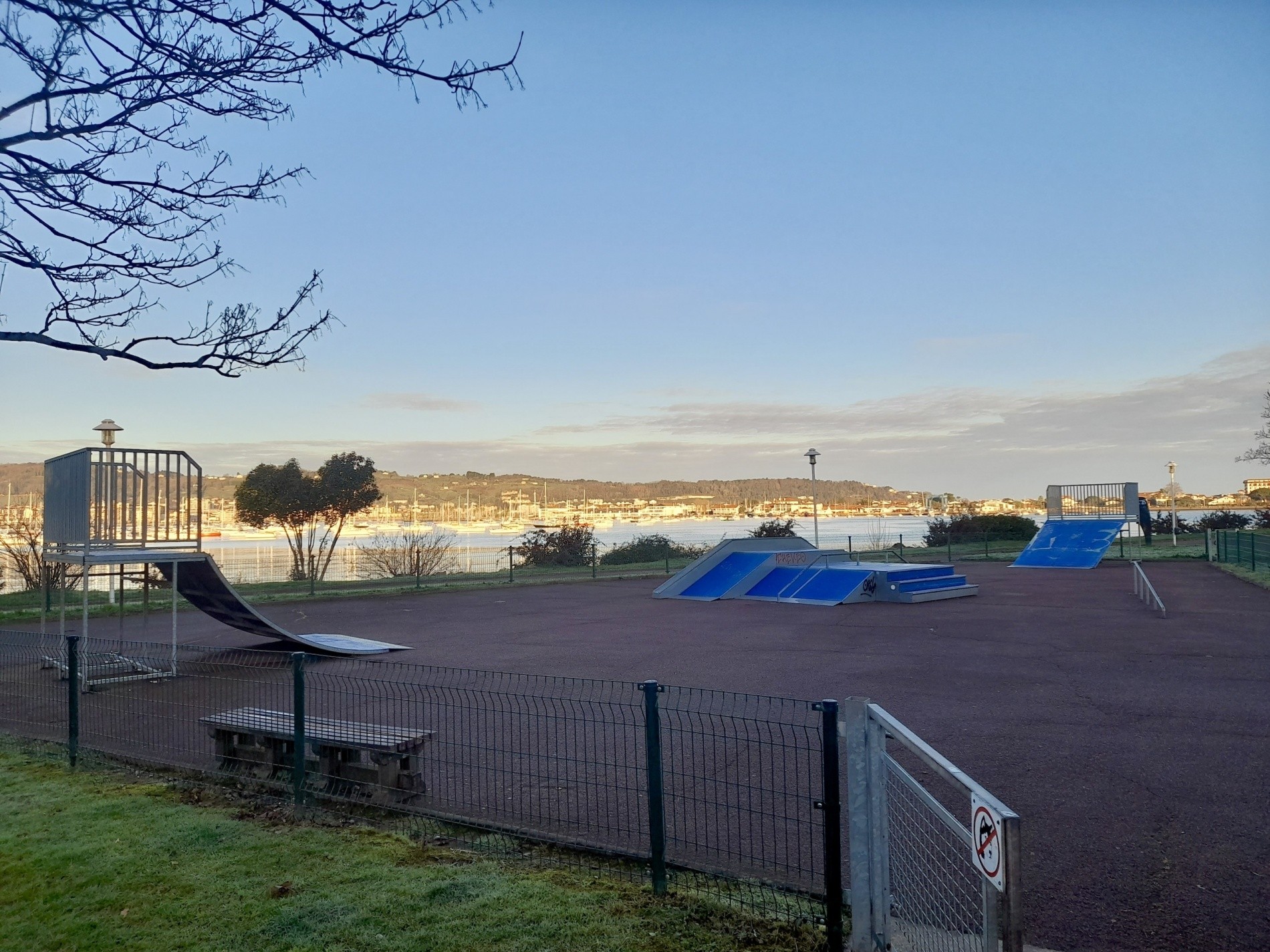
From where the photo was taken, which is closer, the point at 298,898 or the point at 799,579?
the point at 298,898

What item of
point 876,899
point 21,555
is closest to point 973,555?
point 21,555

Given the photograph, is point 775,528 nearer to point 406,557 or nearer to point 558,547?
point 558,547

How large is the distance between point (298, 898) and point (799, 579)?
61.8 feet

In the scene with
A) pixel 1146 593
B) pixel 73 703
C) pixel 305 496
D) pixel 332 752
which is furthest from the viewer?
pixel 305 496

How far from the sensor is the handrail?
1669 centimetres

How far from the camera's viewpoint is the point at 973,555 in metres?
36.8

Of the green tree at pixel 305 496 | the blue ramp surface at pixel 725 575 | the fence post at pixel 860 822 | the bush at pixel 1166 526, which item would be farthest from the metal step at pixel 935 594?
the bush at pixel 1166 526

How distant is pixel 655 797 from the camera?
4723 millimetres

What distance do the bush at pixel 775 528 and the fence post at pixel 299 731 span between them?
33.7m

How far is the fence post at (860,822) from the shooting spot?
3.83 meters

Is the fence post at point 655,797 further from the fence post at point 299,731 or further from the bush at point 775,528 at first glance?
the bush at point 775,528

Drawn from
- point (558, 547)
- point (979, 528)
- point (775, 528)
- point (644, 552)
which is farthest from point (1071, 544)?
point (558, 547)

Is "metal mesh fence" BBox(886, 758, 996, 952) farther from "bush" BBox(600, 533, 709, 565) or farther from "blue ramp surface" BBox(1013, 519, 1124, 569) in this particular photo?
"bush" BBox(600, 533, 709, 565)

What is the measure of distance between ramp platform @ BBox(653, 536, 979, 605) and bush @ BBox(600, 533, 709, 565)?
1420 cm
